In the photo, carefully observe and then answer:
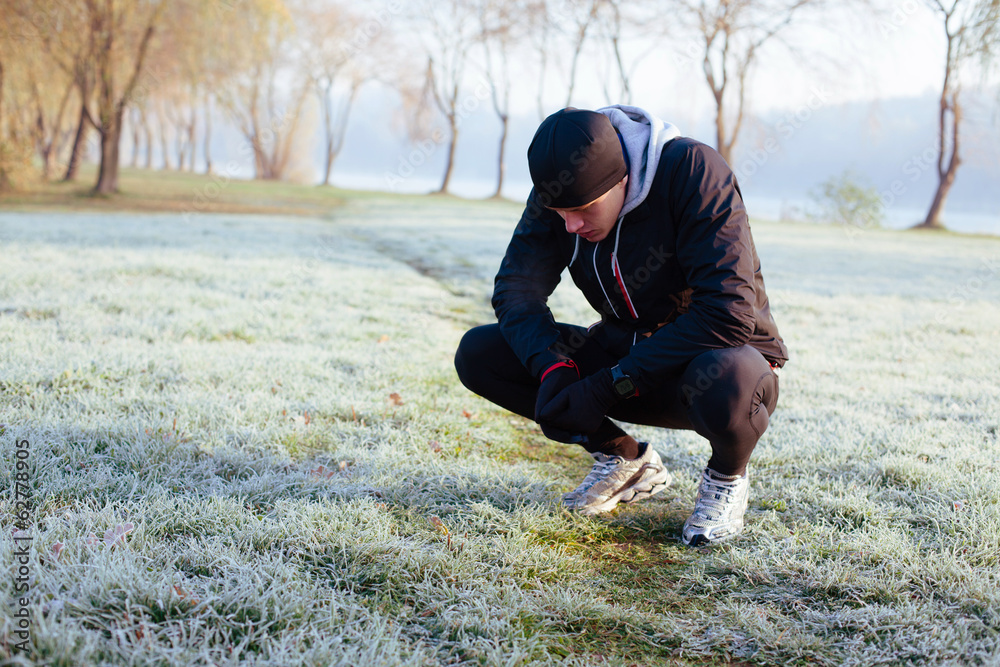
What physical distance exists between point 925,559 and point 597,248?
4.81ft

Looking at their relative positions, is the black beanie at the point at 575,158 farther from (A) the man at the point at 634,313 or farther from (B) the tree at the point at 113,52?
(B) the tree at the point at 113,52

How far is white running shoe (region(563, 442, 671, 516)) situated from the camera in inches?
100

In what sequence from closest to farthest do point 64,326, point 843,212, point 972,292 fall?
point 64,326 < point 972,292 < point 843,212

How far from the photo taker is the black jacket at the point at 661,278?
6.73 ft

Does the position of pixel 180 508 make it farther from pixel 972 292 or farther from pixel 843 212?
pixel 843 212

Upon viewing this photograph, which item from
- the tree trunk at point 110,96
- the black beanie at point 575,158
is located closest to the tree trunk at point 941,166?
the tree trunk at point 110,96

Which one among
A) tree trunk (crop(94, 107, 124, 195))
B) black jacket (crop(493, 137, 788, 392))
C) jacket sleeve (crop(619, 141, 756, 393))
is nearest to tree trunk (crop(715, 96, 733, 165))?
tree trunk (crop(94, 107, 124, 195))

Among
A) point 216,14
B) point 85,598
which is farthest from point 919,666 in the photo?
point 216,14

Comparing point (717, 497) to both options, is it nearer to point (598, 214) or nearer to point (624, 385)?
point (624, 385)

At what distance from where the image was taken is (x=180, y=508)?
86.9 inches

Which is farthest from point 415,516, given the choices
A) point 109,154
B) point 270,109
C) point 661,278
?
Result: point 270,109

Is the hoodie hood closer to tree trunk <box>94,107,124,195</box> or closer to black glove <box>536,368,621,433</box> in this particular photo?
black glove <box>536,368,621,433</box>

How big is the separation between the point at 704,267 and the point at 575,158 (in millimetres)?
532

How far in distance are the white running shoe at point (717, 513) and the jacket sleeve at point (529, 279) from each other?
2.54ft
